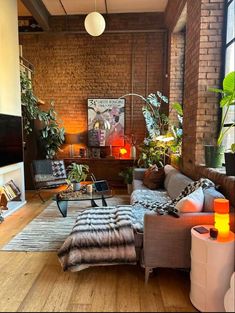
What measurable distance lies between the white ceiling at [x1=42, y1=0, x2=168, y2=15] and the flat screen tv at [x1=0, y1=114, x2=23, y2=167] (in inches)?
112

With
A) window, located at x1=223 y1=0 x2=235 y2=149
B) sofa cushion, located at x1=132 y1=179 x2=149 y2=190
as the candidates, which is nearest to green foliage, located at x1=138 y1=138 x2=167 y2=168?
sofa cushion, located at x1=132 y1=179 x2=149 y2=190

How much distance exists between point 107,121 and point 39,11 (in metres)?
2.68

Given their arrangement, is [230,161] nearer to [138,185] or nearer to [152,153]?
[138,185]

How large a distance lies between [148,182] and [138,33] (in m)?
3.73

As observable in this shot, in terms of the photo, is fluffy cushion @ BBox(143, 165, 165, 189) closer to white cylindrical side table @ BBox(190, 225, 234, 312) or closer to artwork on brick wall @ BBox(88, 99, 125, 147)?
artwork on brick wall @ BBox(88, 99, 125, 147)

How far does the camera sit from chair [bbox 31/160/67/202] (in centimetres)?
475

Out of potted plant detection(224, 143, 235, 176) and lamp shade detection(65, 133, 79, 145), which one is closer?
potted plant detection(224, 143, 235, 176)

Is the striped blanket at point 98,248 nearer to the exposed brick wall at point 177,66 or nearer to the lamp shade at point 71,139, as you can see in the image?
the exposed brick wall at point 177,66

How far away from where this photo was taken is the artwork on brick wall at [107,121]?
600 centimetres

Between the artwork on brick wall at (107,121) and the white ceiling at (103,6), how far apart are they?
1.98 m

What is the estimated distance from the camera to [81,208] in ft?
13.9

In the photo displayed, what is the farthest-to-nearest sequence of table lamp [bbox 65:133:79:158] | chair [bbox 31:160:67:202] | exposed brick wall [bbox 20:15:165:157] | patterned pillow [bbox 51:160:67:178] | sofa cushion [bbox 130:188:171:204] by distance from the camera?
1. table lamp [bbox 65:133:79:158]
2. exposed brick wall [bbox 20:15:165:157]
3. patterned pillow [bbox 51:160:67:178]
4. chair [bbox 31:160:67:202]
5. sofa cushion [bbox 130:188:171:204]

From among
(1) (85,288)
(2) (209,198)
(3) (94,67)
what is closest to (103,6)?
(3) (94,67)

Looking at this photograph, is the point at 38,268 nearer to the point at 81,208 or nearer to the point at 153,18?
the point at 81,208
